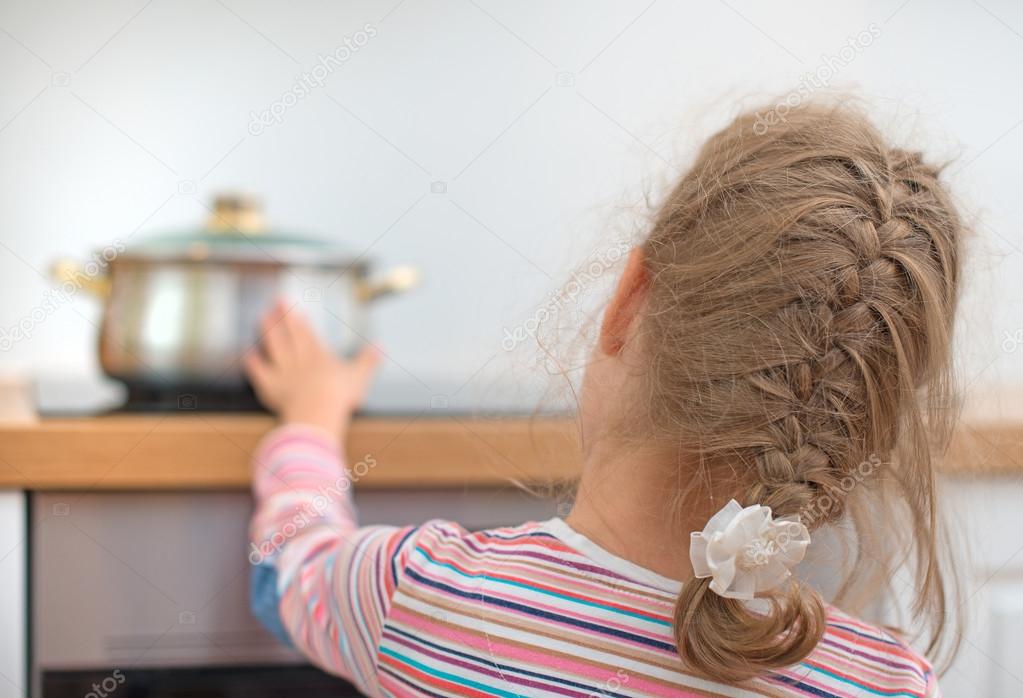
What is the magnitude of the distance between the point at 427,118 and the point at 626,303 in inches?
30.5

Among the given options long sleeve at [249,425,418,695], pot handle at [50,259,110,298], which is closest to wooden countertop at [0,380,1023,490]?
long sleeve at [249,425,418,695]

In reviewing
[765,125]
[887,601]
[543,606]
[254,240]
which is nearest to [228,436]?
[254,240]

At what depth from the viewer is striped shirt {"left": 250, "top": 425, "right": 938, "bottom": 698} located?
55cm

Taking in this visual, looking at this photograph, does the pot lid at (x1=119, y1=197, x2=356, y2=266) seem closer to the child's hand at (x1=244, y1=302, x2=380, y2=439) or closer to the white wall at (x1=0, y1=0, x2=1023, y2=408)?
the child's hand at (x1=244, y1=302, x2=380, y2=439)

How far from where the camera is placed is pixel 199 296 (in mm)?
915

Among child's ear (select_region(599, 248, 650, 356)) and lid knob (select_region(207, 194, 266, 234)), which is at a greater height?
lid knob (select_region(207, 194, 266, 234))

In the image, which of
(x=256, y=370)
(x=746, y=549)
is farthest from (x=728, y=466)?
(x=256, y=370)

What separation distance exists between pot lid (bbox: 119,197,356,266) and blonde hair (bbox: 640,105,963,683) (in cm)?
48

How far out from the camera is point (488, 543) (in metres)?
0.61

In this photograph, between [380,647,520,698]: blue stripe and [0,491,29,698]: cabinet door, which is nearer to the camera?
[380,647,520,698]: blue stripe

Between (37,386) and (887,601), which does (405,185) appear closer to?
(37,386)

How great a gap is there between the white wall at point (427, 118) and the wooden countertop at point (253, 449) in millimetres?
311

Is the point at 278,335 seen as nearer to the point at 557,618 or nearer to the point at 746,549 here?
the point at 557,618

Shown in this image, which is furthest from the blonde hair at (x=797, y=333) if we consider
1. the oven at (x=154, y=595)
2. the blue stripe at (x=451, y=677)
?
the oven at (x=154, y=595)
